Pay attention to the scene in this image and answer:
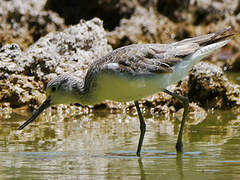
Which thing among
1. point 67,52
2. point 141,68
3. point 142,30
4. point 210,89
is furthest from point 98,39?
point 141,68

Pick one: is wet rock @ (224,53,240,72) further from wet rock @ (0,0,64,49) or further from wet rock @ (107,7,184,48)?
wet rock @ (0,0,64,49)

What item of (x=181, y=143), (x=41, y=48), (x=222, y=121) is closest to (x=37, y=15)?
(x=41, y=48)

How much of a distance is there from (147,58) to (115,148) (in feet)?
4.81

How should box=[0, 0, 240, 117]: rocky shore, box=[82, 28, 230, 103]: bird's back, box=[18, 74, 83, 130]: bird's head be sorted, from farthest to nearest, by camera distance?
box=[0, 0, 240, 117]: rocky shore → box=[18, 74, 83, 130]: bird's head → box=[82, 28, 230, 103]: bird's back

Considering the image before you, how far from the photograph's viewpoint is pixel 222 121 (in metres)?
10.3

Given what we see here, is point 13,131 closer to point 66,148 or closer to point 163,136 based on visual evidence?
point 66,148

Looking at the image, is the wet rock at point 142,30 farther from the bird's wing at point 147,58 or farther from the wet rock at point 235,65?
the bird's wing at point 147,58

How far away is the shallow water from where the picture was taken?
6.58m

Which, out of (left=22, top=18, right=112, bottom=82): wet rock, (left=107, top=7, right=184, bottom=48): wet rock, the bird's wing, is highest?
(left=107, top=7, right=184, bottom=48): wet rock

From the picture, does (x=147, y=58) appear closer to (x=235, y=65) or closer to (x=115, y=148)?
(x=115, y=148)

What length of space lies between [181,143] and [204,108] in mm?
3665

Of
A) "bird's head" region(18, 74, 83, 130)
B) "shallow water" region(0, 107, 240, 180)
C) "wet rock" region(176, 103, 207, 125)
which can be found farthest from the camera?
"wet rock" region(176, 103, 207, 125)

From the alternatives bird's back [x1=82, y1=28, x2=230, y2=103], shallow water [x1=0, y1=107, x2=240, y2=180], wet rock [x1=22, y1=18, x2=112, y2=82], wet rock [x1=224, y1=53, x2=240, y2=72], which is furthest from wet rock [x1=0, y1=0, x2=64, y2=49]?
bird's back [x1=82, y1=28, x2=230, y2=103]

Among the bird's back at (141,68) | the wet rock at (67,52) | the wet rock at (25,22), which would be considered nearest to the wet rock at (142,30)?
the wet rock at (25,22)
